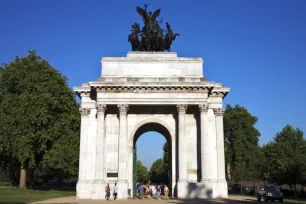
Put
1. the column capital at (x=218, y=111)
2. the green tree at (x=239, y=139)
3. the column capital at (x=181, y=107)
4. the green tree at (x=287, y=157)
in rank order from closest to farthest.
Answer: the column capital at (x=181, y=107), the column capital at (x=218, y=111), the green tree at (x=287, y=157), the green tree at (x=239, y=139)

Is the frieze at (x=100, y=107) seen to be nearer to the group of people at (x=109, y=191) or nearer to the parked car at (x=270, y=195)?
the group of people at (x=109, y=191)

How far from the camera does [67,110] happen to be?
4169 cm

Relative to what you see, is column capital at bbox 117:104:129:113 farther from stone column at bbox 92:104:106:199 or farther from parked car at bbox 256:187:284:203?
parked car at bbox 256:187:284:203

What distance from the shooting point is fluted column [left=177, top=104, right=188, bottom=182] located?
28.6 meters

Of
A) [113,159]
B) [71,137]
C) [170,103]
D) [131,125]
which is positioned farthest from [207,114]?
[71,137]

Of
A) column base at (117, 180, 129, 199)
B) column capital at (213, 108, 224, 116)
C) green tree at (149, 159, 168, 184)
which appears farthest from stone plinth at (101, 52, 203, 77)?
green tree at (149, 159, 168, 184)

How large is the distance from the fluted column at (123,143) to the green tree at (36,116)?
1210 cm

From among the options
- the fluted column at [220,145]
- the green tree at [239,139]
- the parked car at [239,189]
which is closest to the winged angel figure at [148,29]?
the fluted column at [220,145]

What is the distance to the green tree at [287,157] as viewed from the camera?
41125 millimetres

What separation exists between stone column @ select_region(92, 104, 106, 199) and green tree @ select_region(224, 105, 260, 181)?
113 ft

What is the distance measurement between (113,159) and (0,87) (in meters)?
18.9

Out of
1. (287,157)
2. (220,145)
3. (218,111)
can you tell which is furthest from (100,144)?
(287,157)

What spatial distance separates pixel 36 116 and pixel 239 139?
3650cm

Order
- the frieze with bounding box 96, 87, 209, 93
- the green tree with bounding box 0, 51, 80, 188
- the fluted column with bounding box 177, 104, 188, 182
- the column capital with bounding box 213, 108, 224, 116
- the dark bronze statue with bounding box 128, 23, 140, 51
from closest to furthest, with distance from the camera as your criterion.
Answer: the fluted column with bounding box 177, 104, 188, 182 → the frieze with bounding box 96, 87, 209, 93 → the column capital with bounding box 213, 108, 224, 116 → the dark bronze statue with bounding box 128, 23, 140, 51 → the green tree with bounding box 0, 51, 80, 188
